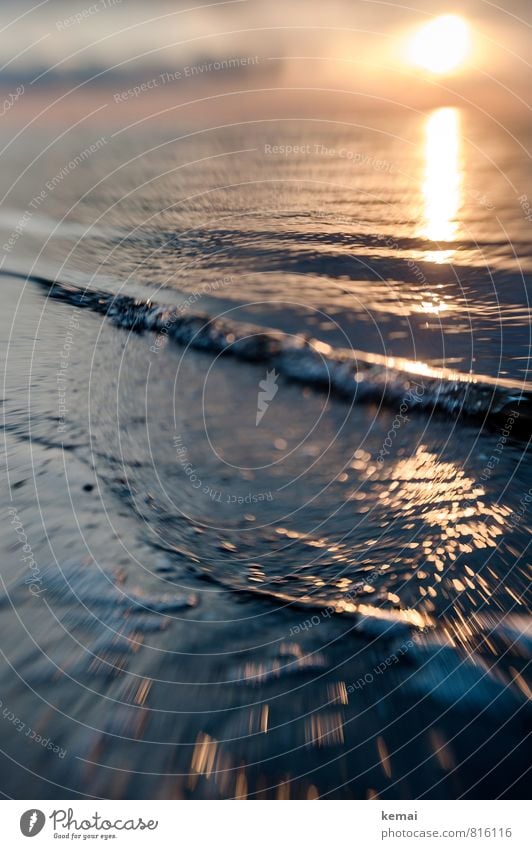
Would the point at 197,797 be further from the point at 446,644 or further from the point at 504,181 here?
the point at 504,181

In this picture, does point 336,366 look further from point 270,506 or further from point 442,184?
point 442,184

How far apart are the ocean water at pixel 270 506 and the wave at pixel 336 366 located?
11 mm

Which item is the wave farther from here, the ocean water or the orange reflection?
the orange reflection

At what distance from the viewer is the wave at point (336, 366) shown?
2504 millimetres

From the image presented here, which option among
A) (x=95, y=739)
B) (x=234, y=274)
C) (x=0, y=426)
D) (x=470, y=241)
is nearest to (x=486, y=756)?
(x=95, y=739)

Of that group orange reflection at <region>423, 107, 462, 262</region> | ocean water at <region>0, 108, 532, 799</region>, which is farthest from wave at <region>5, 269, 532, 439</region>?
orange reflection at <region>423, 107, 462, 262</region>

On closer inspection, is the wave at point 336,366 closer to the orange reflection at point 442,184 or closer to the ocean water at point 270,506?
the ocean water at point 270,506

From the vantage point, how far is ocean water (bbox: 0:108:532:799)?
136 centimetres

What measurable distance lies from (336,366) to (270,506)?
0.90 m

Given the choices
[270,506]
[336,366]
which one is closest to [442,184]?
[336,366]

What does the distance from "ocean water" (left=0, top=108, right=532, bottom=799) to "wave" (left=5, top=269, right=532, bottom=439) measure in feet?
0.04

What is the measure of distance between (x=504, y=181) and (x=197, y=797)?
16.2 ft

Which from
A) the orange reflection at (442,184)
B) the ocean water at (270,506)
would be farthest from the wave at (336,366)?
the orange reflection at (442,184)

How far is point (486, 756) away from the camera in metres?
1.31
